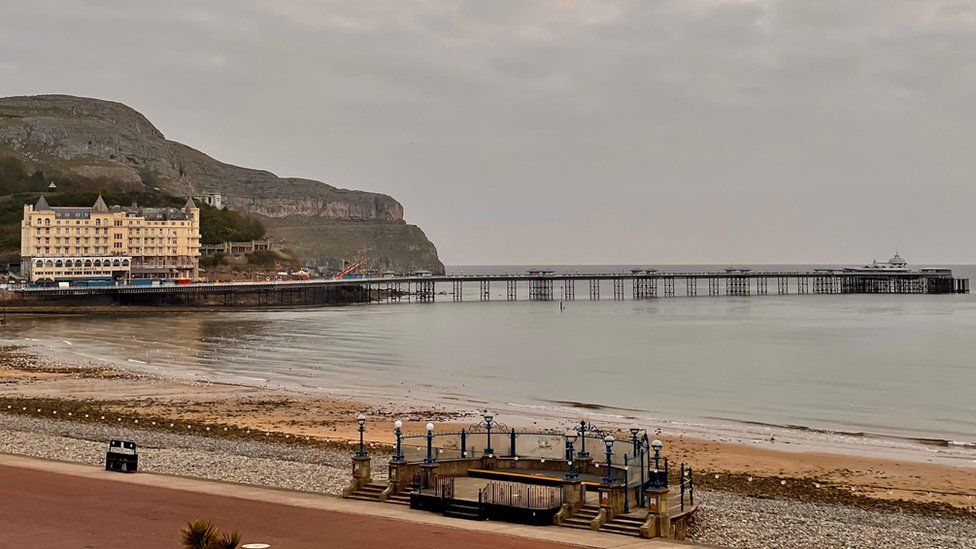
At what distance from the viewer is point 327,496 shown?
23.0 metres

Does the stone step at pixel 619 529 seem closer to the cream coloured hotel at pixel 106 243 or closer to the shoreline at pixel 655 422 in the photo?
the shoreline at pixel 655 422

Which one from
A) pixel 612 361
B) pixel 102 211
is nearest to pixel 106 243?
pixel 102 211

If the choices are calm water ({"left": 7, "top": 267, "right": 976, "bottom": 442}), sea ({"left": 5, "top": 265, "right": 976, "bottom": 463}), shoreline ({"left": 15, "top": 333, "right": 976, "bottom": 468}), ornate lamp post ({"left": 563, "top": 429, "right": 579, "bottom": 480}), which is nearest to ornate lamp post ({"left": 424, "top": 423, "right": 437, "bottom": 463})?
ornate lamp post ({"left": 563, "top": 429, "right": 579, "bottom": 480})

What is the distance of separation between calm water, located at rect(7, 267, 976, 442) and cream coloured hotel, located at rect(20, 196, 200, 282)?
46.0m

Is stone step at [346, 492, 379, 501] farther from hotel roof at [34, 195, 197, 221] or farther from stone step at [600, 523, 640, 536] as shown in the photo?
hotel roof at [34, 195, 197, 221]

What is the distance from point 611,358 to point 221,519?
53.5 metres

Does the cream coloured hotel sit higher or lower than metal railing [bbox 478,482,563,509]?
higher

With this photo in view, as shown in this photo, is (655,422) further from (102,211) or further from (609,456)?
(102,211)

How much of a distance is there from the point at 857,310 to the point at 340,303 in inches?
3178

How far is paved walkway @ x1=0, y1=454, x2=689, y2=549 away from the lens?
18.2 metres

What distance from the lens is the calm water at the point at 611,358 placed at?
48.3 m

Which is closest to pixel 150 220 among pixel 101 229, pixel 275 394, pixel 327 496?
pixel 101 229

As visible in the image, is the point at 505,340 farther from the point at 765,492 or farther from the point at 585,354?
the point at 765,492

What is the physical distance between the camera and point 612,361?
6931 cm
